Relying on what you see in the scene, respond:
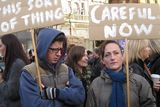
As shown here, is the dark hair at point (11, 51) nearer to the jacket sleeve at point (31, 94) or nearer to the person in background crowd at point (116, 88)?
the jacket sleeve at point (31, 94)

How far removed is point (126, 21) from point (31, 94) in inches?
49.0

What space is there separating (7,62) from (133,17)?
1.52 meters

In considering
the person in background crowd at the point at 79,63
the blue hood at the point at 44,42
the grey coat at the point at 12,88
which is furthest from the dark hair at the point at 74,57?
the blue hood at the point at 44,42

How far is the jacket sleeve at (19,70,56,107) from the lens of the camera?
418cm

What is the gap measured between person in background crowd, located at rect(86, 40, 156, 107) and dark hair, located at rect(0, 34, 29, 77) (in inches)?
43.8

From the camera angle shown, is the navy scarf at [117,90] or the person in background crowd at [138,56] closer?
the navy scarf at [117,90]

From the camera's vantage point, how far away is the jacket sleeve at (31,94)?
4.18m

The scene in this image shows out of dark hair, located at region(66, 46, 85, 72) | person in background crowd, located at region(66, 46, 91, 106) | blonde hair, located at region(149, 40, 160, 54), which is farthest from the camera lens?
dark hair, located at region(66, 46, 85, 72)

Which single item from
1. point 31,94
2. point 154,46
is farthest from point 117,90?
point 154,46

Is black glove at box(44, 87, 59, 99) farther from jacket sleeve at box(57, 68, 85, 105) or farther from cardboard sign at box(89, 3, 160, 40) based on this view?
cardboard sign at box(89, 3, 160, 40)

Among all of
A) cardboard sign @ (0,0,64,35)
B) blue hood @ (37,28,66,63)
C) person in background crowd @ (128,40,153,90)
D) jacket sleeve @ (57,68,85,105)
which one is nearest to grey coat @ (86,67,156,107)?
jacket sleeve @ (57,68,85,105)

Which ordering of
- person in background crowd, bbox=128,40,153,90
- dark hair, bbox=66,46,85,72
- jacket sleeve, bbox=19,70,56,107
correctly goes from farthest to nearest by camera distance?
dark hair, bbox=66,46,85,72 < person in background crowd, bbox=128,40,153,90 < jacket sleeve, bbox=19,70,56,107

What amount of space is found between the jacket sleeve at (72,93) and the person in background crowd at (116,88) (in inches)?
7.0

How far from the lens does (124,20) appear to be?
4.65m
